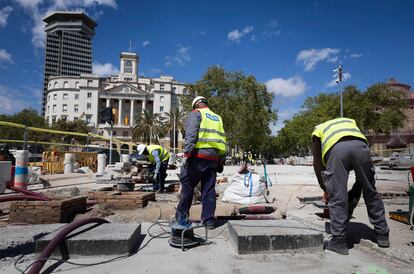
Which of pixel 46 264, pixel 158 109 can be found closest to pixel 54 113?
pixel 158 109

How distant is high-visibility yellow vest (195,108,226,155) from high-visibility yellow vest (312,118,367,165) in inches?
50.5

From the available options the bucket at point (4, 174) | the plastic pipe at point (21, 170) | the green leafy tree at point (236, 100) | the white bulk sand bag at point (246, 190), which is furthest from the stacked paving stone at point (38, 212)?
the green leafy tree at point (236, 100)

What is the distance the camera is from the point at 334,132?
11.4 ft

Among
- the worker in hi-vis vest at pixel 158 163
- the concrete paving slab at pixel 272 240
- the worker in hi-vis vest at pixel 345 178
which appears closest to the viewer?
the concrete paving slab at pixel 272 240

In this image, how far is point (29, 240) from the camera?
11.8ft

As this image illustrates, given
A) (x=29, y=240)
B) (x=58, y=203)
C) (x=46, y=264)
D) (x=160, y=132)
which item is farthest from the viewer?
(x=160, y=132)

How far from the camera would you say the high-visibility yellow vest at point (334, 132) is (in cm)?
342

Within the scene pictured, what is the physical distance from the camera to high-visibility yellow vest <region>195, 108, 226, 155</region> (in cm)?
401

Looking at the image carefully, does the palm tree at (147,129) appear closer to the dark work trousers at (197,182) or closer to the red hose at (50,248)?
the dark work trousers at (197,182)

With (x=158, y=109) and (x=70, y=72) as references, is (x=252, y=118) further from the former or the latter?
(x=70, y=72)

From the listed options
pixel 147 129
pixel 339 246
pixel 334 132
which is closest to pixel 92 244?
pixel 339 246

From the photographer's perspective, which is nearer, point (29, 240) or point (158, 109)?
point (29, 240)

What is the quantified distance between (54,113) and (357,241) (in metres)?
93.5

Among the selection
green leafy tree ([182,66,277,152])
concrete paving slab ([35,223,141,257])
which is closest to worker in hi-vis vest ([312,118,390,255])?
concrete paving slab ([35,223,141,257])
